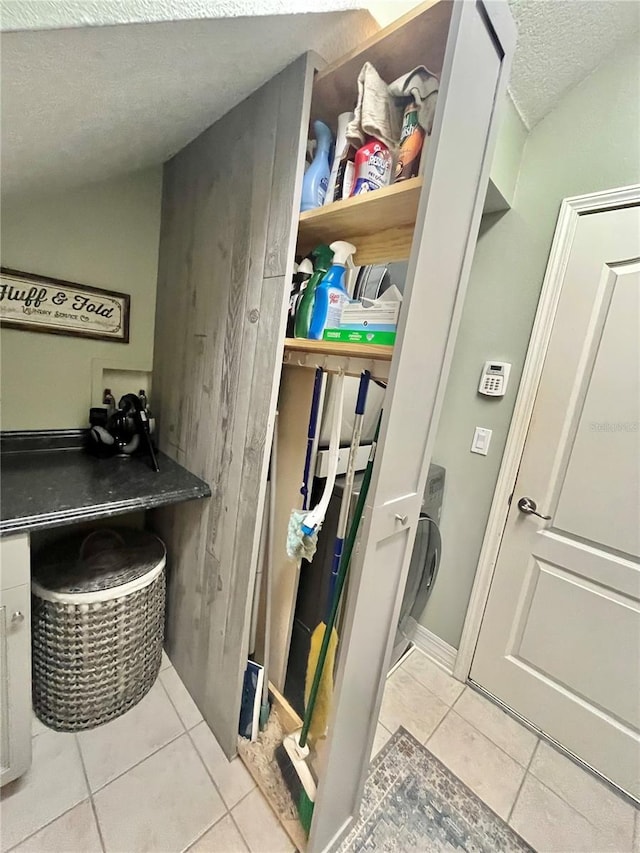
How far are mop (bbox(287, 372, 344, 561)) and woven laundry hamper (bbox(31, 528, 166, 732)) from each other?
0.66m

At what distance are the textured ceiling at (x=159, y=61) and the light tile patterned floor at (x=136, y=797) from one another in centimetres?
179

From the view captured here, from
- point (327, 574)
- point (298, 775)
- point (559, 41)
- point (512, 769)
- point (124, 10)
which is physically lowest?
point (512, 769)

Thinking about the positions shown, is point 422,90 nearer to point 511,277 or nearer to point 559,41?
point 559,41

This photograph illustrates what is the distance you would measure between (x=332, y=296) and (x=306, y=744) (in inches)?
54.2

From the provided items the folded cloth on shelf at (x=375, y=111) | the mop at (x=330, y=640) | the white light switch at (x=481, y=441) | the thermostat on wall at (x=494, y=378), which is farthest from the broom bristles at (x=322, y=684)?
the folded cloth on shelf at (x=375, y=111)

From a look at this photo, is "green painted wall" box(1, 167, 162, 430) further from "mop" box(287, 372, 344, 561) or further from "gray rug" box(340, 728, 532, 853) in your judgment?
"gray rug" box(340, 728, 532, 853)

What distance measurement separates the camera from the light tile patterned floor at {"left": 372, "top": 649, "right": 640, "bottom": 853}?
46.2 inches

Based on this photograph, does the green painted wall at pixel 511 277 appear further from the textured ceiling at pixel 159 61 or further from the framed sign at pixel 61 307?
the framed sign at pixel 61 307

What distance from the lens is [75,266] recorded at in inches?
54.8

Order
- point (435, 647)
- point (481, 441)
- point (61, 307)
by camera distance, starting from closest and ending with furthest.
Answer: point (61, 307) → point (481, 441) → point (435, 647)

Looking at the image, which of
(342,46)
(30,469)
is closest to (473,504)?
(342,46)

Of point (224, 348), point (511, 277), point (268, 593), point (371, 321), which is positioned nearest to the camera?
point (371, 321)

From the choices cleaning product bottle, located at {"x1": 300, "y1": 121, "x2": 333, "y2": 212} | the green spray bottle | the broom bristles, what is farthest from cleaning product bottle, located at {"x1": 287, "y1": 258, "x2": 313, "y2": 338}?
the broom bristles

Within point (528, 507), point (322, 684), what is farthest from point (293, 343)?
point (528, 507)
